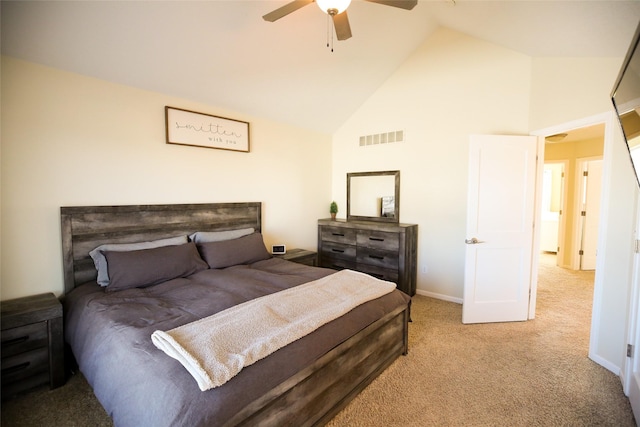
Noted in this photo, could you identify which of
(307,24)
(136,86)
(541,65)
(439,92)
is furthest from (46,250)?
(541,65)

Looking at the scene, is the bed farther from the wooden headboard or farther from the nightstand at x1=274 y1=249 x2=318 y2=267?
the nightstand at x1=274 y1=249 x2=318 y2=267

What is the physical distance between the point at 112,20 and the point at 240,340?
2374 millimetres

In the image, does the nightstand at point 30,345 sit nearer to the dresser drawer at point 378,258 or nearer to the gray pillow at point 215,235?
the gray pillow at point 215,235

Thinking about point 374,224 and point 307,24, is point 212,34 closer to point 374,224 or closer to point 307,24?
point 307,24

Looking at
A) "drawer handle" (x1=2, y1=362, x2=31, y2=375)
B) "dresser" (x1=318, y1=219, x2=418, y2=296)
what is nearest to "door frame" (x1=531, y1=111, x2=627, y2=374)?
"dresser" (x1=318, y1=219, x2=418, y2=296)

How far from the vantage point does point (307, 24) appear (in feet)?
8.65

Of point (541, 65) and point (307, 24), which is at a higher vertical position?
point (307, 24)

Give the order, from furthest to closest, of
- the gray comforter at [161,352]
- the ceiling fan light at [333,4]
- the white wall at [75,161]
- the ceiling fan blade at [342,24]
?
the white wall at [75,161], the ceiling fan blade at [342,24], the ceiling fan light at [333,4], the gray comforter at [161,352]

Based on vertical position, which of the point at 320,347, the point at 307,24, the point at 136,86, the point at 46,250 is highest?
the point at 307,24

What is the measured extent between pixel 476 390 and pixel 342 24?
266cm

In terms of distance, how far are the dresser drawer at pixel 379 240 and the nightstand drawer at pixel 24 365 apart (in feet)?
10.5

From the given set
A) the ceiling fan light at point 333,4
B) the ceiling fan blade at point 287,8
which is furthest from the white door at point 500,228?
the ceiling fan blade at point 287,8

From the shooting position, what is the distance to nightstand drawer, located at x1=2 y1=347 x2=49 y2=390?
1827 mm

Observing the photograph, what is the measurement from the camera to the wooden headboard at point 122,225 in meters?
2.34
